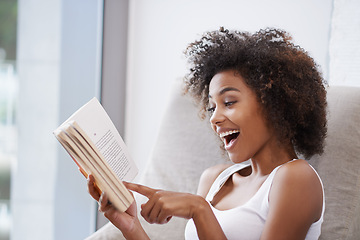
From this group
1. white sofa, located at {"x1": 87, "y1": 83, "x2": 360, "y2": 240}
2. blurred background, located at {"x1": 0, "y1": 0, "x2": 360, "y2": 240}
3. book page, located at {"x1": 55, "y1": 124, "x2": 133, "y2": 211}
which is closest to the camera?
→ book page, located at {"x1": 55, "y1": 124, "x2": 133, "y2": 211}

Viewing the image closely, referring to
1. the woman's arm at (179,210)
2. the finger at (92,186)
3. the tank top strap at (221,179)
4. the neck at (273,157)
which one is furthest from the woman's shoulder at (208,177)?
the finger at (92,186)

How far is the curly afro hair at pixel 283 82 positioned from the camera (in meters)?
1.02

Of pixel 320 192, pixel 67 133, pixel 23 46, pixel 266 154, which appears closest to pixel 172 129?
pixel 266 154

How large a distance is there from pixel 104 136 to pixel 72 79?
121cm

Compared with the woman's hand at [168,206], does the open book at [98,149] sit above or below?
above

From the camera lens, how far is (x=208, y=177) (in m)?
1.29

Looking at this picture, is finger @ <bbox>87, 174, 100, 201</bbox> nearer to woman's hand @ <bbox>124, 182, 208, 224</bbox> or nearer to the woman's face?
woman's hand @ <bbox>124, 182, 208, 224</bbox>

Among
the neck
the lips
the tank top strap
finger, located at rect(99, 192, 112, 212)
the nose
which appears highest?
the nose

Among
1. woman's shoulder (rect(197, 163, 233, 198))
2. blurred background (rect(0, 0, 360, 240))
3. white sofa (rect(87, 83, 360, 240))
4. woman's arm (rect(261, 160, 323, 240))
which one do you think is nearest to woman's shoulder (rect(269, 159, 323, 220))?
woman's arm (rect(261, 160, 323, 240))

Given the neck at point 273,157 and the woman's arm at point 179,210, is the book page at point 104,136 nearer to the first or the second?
the woman's arm at point 179,210

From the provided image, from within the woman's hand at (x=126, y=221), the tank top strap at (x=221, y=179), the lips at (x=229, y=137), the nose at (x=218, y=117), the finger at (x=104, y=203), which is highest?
the nose at (x=218, y=117)

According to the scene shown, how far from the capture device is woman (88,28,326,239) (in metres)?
0.92

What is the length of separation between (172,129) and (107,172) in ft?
2.40

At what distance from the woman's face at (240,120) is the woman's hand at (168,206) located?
183mm
